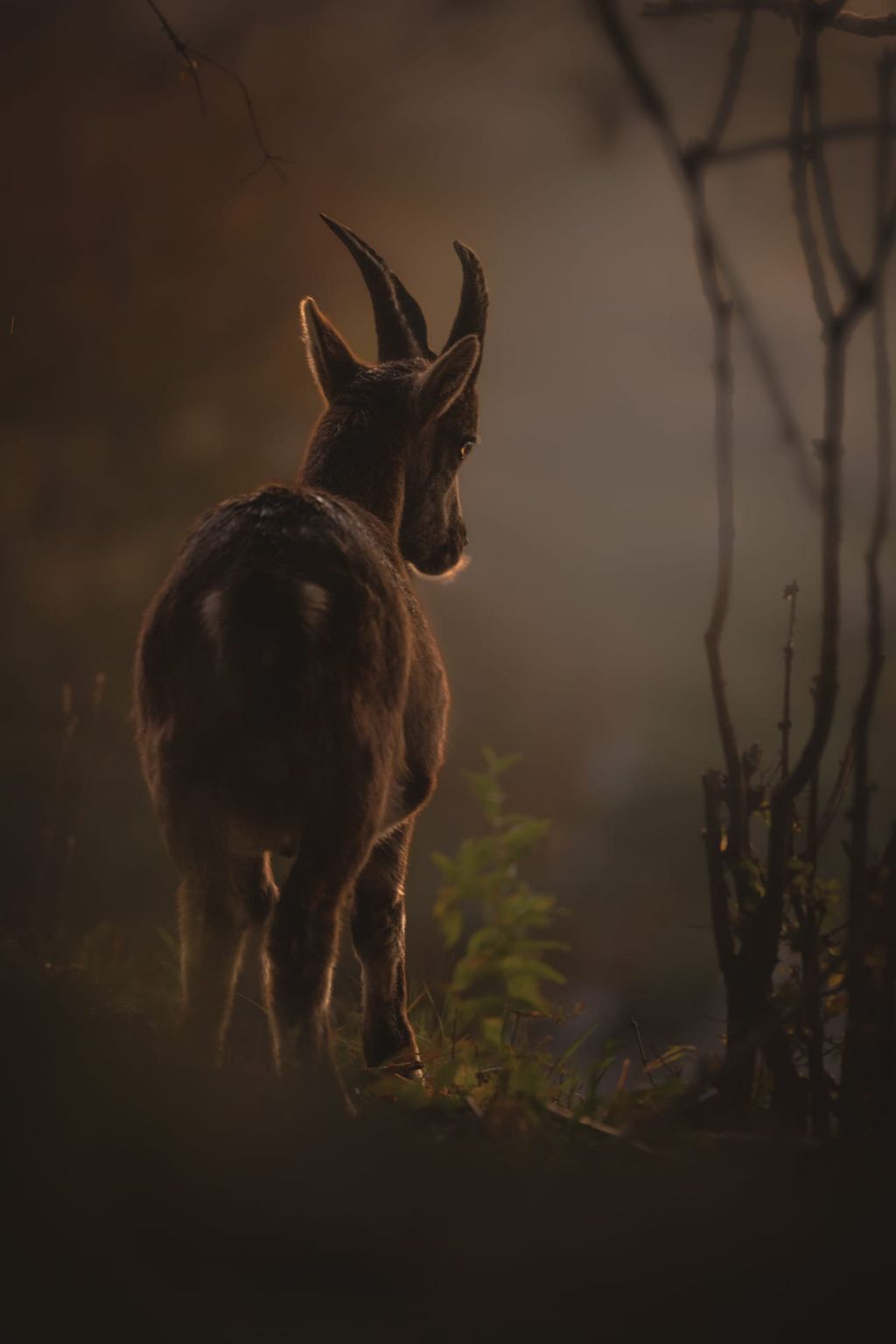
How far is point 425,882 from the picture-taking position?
6961 mm

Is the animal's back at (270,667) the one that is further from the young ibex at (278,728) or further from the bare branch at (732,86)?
the bare branch at (732,86)

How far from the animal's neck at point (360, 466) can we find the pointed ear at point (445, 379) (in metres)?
0.19

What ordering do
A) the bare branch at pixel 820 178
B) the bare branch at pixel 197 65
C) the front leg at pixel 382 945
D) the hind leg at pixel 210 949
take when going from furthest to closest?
the front leg at pixel 382 945 → the bare branch at pixel 197 65 → the hind leg at pixel 210 949 → the bare branch at pixel 820 178

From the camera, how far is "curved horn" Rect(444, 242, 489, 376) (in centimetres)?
445

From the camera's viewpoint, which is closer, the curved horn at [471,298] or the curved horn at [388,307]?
the curved horn at [471,298]

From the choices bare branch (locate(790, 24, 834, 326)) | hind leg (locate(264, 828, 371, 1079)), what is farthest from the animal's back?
bare branch (locate(790, 24, 834, 326))

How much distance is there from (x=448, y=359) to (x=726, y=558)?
64.9 inches

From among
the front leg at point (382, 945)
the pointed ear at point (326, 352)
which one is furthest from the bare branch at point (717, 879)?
the pointed ear at point (326, 352)

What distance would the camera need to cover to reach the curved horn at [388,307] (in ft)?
15.2

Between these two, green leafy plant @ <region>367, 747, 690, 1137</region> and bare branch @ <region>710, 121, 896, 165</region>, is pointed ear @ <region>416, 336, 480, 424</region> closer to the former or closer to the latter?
bare branch @ <region>710, 121, 896, 165</region>

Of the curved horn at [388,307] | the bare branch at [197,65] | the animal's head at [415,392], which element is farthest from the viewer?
the curved horn at [388,307]

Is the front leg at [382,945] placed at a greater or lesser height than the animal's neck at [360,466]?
lesser

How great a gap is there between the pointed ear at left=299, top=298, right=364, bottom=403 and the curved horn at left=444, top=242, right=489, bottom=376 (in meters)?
0.49

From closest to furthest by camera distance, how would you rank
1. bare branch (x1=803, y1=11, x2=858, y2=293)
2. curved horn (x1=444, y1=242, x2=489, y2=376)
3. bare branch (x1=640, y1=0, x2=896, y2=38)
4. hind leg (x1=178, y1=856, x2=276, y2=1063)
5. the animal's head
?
bare branch (x1=803, y1=11, x2=858, y2=293), bare branch (x1=640, y1=0, x2=896, y2=38), hind leg (x1=178, y1=856, x2=276, y2=1063), the animal's head, curved horn (x1=444, y1=242, x2=489, y2=376)
